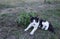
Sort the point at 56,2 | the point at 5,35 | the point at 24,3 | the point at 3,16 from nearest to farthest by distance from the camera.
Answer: the point at 5,35 < the point at 3,16 < the point at 24,3 < the point at 56,2

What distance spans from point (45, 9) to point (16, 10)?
1.35 metres

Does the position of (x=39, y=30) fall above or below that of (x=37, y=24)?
below

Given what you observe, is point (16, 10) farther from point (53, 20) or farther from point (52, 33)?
point (52, 33)

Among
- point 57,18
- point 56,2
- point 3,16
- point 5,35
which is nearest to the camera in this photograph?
point 5,35

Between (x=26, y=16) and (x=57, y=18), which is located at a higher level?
(x=26, y=16)

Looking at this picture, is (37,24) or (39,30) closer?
(37,24)

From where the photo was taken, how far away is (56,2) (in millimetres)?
9875

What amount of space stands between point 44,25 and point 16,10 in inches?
84.2

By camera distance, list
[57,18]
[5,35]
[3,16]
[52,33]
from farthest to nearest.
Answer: [57,18] < [3,16] < [52,33] < [5,35]

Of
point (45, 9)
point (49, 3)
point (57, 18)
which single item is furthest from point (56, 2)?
point (57, 18)

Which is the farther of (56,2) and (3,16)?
(56,2)

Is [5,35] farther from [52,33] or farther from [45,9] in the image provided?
[45,9]

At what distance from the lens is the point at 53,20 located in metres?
7.33

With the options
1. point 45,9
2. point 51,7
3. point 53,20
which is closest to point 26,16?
point 53,20
